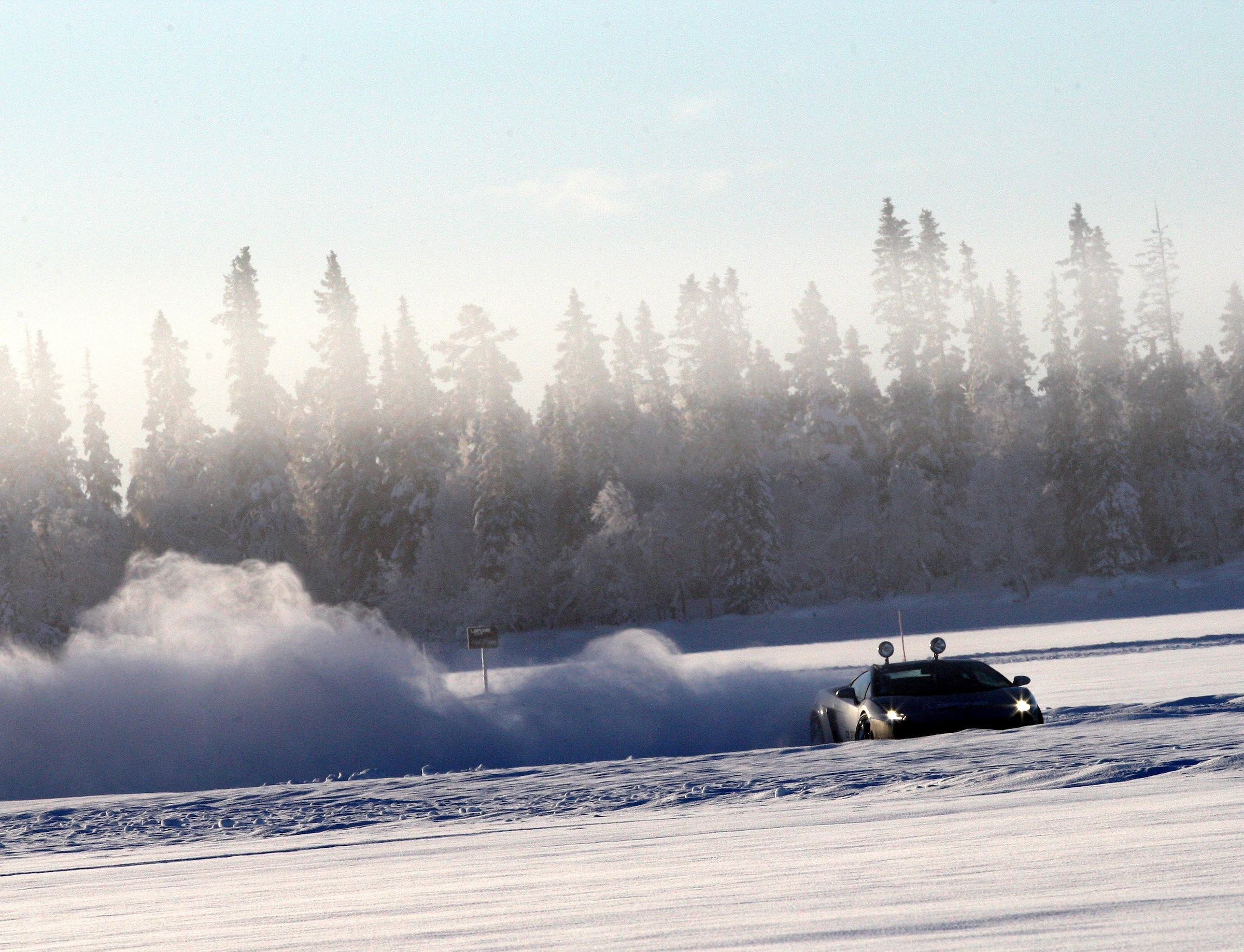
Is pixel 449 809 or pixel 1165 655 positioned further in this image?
pixel 1165 655

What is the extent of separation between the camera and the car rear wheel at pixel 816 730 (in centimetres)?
1677

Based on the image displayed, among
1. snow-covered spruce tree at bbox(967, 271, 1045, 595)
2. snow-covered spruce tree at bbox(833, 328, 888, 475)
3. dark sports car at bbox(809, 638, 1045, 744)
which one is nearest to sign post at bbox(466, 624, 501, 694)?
dark sports car at bbox(809, 638, 1045, 744)

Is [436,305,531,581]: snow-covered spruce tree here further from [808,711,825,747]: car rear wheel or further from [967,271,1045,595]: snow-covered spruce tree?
[808,711,825,747]: car rear wheel

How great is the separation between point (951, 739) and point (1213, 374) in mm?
84702

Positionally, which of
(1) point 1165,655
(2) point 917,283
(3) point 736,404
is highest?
(2) point 917,283

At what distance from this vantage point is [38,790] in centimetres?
2141

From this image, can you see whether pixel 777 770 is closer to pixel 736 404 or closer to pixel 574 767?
pixel 574 767

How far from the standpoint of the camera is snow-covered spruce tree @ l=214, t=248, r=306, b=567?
65.5 m

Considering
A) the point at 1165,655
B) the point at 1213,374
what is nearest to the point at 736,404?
the point at 1213,374

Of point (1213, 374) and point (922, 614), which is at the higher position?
point (1213, 374)

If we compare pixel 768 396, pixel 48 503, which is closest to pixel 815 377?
pixel 768 396

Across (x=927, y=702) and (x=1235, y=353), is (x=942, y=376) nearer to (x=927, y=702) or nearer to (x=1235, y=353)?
(x=1235, y=353)

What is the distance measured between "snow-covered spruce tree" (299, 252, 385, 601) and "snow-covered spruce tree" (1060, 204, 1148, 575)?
34805mm

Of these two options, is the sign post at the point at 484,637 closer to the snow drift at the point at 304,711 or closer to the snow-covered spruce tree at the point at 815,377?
the snow drift at the point at 304,711
